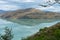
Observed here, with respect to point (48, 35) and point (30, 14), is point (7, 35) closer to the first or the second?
point (48, 35)

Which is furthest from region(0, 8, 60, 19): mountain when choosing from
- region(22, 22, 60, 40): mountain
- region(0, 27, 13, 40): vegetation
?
region(0, 27, 13, 40): vegetation

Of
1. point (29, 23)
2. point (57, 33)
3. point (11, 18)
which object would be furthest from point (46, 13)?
point (57, 33)

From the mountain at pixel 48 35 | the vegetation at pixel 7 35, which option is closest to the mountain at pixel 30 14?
the mountain at pixel 48 35

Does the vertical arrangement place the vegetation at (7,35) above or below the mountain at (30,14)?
above

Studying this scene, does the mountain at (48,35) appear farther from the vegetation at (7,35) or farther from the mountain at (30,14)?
the mountain at (30,14)

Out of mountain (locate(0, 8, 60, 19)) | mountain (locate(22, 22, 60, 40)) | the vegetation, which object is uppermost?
the vegetation

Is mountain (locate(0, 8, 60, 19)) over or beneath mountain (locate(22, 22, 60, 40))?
beneath

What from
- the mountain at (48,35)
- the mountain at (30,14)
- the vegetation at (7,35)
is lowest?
the mountain at (30,14)

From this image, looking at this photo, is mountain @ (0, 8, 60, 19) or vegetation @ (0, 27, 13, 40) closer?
vegetation @ (0, 27, 13, 40)

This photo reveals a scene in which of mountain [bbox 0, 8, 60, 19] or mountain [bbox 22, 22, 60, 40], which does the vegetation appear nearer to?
→ mountain [bbox 22, 22, 60, 40]

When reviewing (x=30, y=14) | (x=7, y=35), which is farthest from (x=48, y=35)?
(x=30, y=14)
